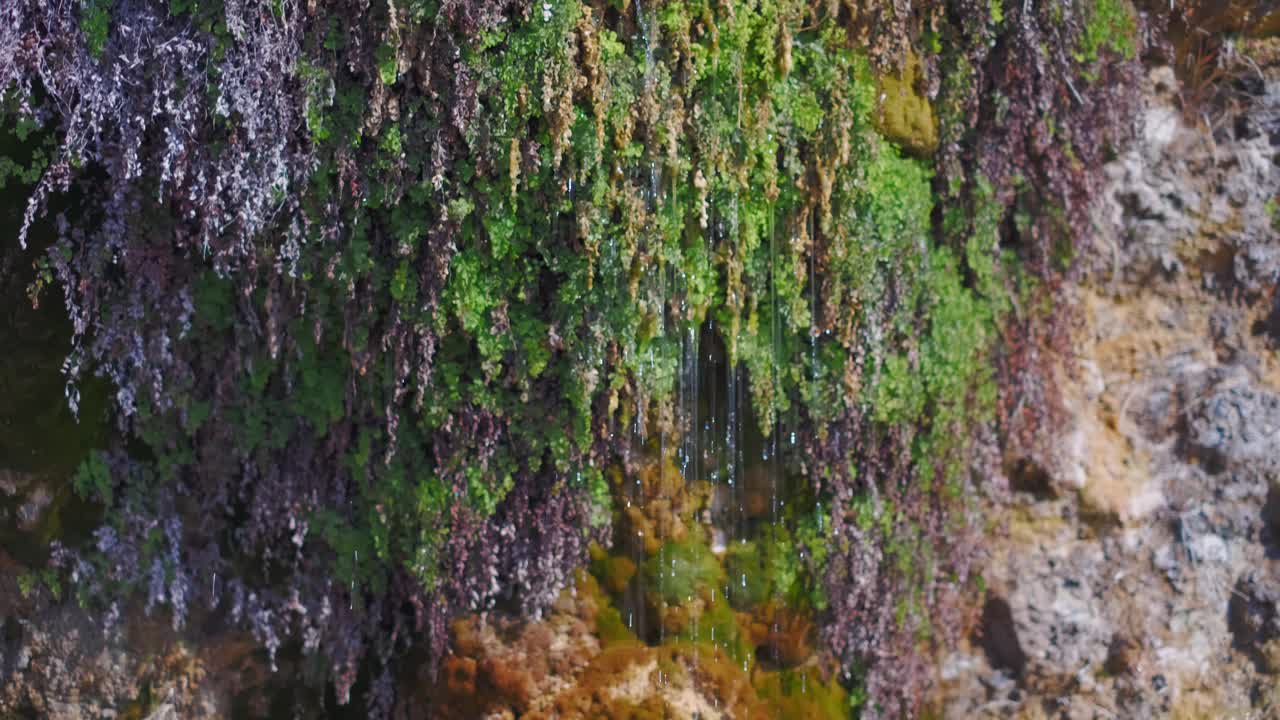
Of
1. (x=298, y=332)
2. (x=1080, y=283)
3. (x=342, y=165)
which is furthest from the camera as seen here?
(x=1080, y=283)

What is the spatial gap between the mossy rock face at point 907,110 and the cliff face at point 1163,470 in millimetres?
1062

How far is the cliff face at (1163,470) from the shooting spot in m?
4.71

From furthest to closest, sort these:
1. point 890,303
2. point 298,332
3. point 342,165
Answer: point 890,303, point 298,332, point 342,165

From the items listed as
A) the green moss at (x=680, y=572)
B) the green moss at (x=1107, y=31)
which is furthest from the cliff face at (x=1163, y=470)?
the green moss at (x=680, y=572)

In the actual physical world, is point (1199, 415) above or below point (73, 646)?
above

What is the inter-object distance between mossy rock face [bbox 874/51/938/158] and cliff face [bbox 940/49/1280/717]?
1.06 m

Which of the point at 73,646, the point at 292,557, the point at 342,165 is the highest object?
the point at 342,165

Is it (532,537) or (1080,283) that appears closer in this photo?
(532,537)

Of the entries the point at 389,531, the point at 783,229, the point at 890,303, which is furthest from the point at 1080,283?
the point at 389,531

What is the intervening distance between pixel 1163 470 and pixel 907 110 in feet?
6.82

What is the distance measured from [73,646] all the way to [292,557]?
0.86 meters

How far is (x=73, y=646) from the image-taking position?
4.15 metres

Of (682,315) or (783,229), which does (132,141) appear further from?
(783,229)

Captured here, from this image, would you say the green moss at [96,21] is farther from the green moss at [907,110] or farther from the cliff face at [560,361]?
the green moss at [907,110]
